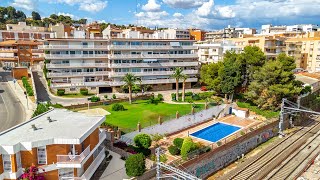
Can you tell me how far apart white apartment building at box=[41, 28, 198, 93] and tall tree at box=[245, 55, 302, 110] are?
2068 centimetres

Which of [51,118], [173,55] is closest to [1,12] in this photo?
[173,55]

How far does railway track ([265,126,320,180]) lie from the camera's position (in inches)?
1402

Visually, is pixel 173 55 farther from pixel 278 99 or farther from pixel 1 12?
pixel 1 12

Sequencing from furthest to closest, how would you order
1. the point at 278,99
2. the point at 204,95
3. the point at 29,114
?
the point at 204,95, the point at 278,99, the point at 29,114

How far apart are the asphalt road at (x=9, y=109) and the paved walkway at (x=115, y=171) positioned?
65.2 feet

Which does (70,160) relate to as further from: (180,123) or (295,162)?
(295,162)

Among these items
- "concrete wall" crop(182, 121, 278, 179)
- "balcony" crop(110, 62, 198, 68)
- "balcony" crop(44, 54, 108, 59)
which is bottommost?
"concrete wall" crop(182, 121, 278, 179)

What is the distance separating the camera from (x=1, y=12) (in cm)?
14700

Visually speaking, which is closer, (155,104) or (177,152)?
(177,152)

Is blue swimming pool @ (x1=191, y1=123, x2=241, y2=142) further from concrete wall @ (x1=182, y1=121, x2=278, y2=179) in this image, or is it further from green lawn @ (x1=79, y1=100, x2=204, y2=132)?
green lawn @ (x1=79, y1=100, x2=204, y2=132)

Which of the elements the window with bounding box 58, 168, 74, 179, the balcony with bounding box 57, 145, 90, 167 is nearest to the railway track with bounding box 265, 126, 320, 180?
the balcony with bounding box 57, 145, 90, 167

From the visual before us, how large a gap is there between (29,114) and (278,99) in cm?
4429

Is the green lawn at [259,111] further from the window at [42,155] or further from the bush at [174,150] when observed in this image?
the window at [42,155]

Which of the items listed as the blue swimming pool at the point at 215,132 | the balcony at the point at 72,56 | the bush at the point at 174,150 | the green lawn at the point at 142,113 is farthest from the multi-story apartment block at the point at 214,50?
the bush at the point at 174,150
